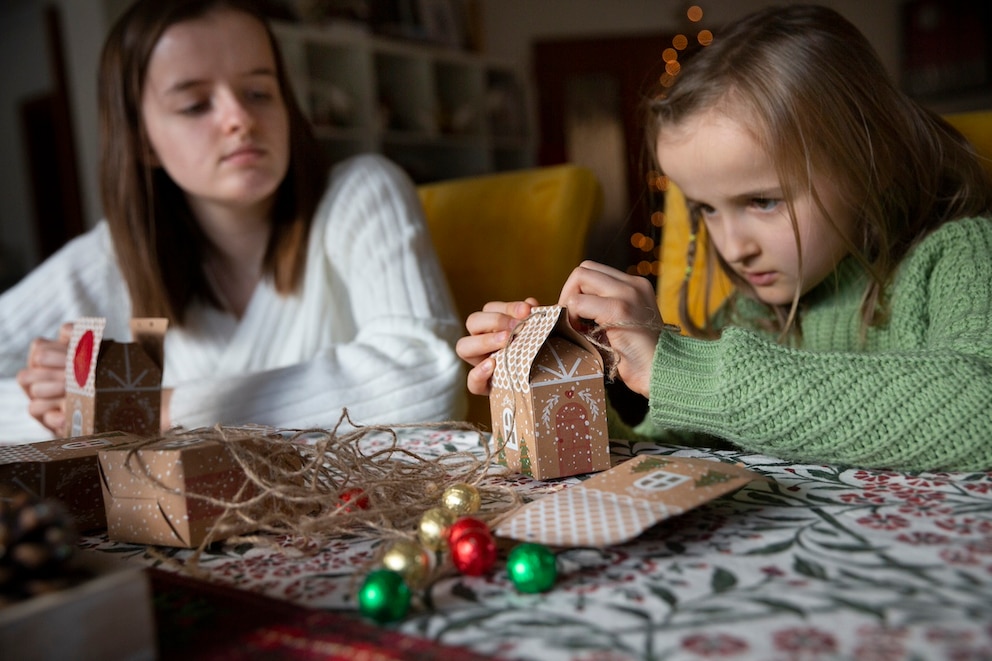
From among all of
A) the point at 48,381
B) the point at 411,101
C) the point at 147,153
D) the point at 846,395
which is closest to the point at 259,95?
the point at 147,153

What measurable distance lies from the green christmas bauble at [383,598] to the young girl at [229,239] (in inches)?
27.4

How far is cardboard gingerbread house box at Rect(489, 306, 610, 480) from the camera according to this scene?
64 cm

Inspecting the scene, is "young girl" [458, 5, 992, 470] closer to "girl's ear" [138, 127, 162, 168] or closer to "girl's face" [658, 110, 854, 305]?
"girl's face" [658, 110, 854, 305]

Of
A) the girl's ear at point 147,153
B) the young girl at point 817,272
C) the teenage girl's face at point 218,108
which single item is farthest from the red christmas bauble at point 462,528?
the girl's ear at point 147,153

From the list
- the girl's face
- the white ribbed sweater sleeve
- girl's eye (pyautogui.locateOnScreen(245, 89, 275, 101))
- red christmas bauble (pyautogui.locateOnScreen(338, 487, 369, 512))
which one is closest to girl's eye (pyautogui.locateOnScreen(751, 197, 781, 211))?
the girl's face

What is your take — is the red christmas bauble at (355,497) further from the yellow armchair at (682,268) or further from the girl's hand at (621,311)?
the yellow armchair at (682,268)

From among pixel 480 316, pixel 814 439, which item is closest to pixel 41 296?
pixel 480 316

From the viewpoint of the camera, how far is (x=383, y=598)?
40cm

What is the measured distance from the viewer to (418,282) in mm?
1256

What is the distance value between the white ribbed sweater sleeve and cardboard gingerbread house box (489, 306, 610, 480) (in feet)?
1.35

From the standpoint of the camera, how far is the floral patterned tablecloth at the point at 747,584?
0.35 metres

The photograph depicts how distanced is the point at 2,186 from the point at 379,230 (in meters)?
5.45

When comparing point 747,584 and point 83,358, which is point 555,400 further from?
point 83,358

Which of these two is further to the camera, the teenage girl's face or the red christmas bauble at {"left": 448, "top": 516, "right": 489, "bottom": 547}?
the teenage girl's face
